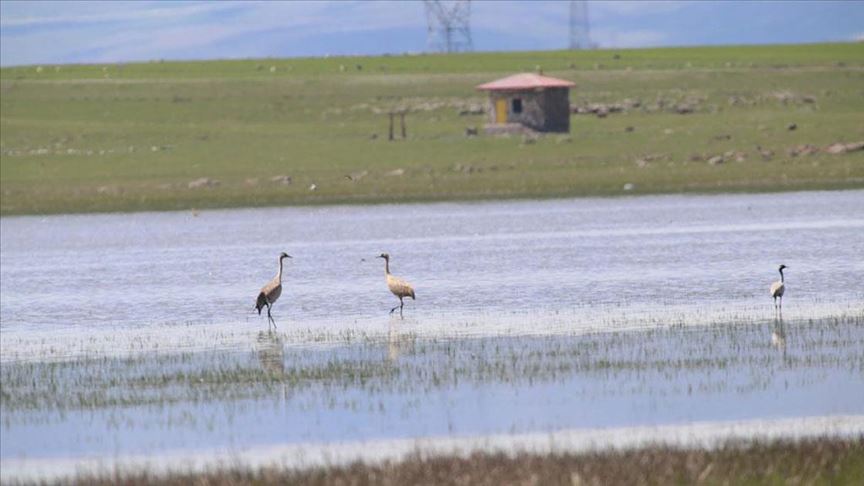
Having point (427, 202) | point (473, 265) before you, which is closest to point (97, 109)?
point (427, 202)

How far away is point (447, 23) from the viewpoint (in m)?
166

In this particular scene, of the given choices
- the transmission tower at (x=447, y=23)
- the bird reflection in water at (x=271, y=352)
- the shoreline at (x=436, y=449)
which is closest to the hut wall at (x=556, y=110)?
the bird reflection in water at (x=271, y=352)

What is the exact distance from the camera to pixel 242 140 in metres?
77.1

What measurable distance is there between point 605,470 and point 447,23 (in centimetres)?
15393

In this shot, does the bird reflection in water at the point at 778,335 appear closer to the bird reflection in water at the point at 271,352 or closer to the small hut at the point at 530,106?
the bird reflection in water at the point at 271,352

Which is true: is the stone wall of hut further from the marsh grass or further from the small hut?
the marsh grass

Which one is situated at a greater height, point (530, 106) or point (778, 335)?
point (778, 335)

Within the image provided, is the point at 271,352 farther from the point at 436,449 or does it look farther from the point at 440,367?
the point at 436,449

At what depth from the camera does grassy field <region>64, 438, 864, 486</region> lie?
13367mm

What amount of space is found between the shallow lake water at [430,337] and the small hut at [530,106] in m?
31.0

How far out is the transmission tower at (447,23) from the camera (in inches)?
6481

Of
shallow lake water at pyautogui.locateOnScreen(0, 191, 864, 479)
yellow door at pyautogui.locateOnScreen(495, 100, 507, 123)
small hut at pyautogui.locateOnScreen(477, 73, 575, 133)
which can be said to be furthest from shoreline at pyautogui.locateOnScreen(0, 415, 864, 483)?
yellow door at pyautogui.locateOnScreen(495, 100, 507, 123)

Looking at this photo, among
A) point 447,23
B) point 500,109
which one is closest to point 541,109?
point 500,109

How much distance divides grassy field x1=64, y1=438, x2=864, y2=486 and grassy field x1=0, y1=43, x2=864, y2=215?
115 ft
